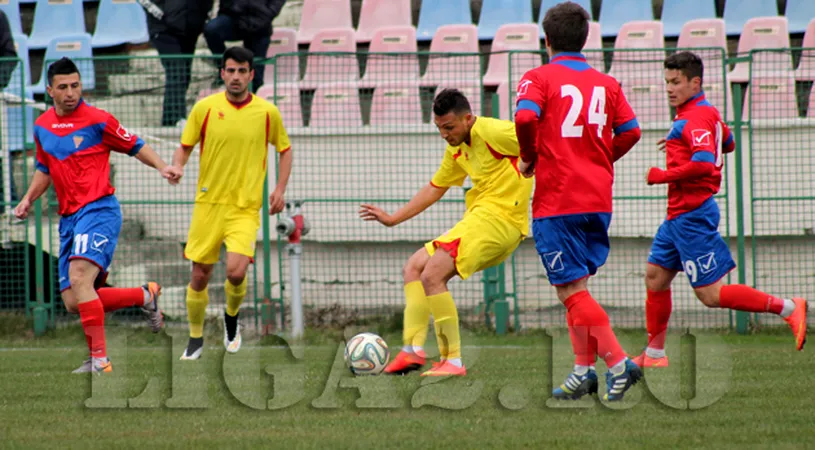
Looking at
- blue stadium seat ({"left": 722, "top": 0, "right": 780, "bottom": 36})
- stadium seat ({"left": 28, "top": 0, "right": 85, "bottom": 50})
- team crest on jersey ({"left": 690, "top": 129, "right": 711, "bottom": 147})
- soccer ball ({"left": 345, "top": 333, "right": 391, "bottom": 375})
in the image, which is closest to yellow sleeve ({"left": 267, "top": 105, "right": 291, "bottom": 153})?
soccer ball ({"left": 345, "top": 333, "right": 391, "bottom": 375})

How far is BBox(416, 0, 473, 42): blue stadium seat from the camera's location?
14.9 metres

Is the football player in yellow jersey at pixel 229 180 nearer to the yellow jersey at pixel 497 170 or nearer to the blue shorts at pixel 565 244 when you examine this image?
the yellow jersey at pixel 497 170

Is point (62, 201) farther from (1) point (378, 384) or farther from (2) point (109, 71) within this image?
(2) point (109, 71)

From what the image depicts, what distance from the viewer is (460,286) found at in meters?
11.5

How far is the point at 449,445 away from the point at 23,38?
11.8 metres

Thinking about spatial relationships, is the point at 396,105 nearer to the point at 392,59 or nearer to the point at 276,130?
the point at 392,59

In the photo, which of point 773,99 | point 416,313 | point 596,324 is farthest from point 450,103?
point 773,99

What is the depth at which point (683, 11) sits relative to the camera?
1476 centimetres

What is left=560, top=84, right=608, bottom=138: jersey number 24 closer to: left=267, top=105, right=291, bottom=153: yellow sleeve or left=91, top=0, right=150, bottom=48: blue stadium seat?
left=267, top=105, right=291, bottom=153: yellow sleeve

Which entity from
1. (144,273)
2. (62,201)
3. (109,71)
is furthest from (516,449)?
(109,71)

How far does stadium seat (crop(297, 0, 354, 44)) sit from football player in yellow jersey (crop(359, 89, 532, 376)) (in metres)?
7.89

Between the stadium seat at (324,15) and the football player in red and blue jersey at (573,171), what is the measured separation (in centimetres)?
932

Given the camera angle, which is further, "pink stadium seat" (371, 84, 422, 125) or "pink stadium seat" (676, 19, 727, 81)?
"pink stadium seat" (676, 19, 727, 81)

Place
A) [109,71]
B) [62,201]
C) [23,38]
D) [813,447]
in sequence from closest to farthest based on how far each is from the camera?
[813,447] → [62,201] → [109,71] → [23,38]
